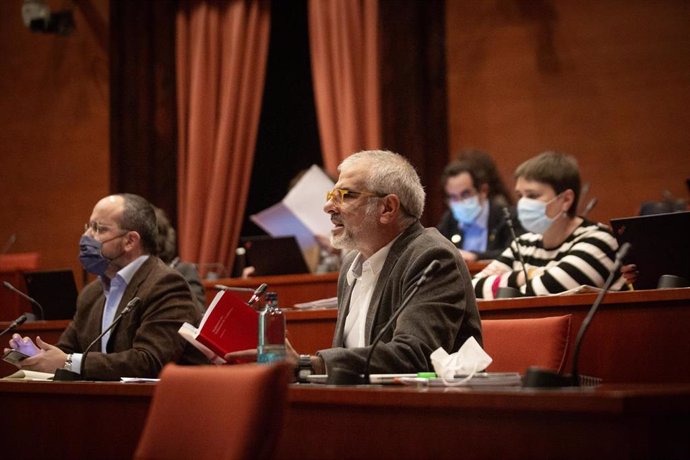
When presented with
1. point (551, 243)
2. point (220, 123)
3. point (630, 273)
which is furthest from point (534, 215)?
point (220, 123)

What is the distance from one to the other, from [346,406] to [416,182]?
140 cm

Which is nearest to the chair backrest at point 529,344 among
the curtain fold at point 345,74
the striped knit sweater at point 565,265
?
the striped knit sweater at point 565,265

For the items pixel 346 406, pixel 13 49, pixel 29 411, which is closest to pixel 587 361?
pixel 346 406

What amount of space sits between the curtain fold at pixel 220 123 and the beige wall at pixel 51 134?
86 centimetres

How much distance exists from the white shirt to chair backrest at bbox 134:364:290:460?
1.28 meters

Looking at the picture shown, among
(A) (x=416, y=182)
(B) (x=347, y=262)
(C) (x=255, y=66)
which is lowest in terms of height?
(B) (x=347, y=262)

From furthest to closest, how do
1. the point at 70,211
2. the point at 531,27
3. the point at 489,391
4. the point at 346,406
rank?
the point at 70,211 < the point at 531,27 < the point at 346,406 < the point at 489,391

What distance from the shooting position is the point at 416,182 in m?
3.34

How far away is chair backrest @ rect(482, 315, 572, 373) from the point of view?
9.58 feet

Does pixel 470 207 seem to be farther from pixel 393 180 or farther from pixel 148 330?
pixel 148 330

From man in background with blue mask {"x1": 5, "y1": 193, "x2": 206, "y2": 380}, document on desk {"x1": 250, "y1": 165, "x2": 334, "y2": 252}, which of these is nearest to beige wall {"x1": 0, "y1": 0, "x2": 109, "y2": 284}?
document on desk {"x1": 250, "y1": 165, "x2": 334, "y2": 252}

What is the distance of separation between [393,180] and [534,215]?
1344 millimetres

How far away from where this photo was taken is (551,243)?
4328 mm

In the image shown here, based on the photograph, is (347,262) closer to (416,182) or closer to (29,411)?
(416,182)
